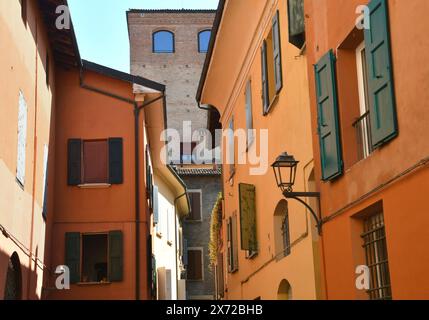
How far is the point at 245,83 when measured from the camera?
17.8 metres

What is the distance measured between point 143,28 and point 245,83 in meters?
32.6

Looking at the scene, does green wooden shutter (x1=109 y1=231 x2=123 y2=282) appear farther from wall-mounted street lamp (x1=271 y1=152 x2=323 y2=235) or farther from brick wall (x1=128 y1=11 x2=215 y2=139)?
brick wall (x1=128 y1=11 x2=215 y2=139)

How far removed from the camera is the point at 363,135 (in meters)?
9.20

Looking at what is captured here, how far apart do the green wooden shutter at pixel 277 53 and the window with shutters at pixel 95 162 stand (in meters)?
5.49

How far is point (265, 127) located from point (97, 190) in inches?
188

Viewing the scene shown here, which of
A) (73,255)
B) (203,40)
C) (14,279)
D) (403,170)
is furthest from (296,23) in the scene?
(203,40)

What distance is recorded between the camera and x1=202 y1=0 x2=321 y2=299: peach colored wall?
11992mm

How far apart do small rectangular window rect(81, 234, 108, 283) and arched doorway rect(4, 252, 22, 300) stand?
3.85 metres

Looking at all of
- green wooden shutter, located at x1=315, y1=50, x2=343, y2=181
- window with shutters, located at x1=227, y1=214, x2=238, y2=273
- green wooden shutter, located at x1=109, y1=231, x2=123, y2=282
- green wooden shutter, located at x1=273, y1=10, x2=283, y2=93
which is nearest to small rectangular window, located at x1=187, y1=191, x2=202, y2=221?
window with shutters, located at x1=227, y1=214, x2=238, y2=273

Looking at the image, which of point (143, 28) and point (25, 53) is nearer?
point (25, 53)

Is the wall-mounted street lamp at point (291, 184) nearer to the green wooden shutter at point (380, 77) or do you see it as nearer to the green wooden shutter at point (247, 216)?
the green wooden shutter at point (380, 77)
